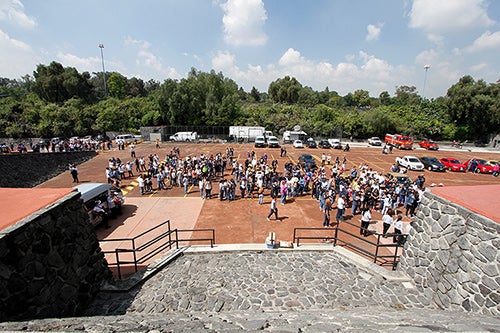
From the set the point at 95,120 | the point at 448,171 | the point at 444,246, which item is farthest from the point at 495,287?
the point at 95,120

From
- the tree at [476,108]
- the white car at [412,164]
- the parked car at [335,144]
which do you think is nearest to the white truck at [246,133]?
the parked car at [335,144]

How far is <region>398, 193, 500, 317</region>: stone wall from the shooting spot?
4476mm

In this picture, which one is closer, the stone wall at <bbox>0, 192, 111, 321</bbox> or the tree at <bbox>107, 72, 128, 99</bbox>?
the stone wall at <bbox>0, 192, 111, 321</bbox>

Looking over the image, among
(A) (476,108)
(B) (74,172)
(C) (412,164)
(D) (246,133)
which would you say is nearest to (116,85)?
(D) (246,133)

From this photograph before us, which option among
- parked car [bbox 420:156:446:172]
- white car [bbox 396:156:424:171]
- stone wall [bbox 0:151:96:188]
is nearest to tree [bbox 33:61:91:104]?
stone wall [bbox 0:151:96:188]

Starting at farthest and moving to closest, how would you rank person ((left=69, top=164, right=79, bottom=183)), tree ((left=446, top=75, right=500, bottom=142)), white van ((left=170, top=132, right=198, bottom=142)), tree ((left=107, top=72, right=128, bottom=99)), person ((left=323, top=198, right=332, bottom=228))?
tree ((left=107, top=72, right=128, bottom=99))
tree ((left=446, top=75, right=500, bottom=142))
white van ((left=170, top=132, right=198, bottom=142))
person ((left=69, top=164, right=79, bottom=183))
person ((left=323, top=198, right=332, bottom=228))

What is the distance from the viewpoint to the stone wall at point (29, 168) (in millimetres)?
18734

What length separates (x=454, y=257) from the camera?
520cm

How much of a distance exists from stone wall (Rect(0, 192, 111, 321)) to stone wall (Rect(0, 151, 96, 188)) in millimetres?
18321

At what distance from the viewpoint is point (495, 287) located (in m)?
4.34

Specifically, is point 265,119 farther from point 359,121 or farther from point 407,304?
point 407,304

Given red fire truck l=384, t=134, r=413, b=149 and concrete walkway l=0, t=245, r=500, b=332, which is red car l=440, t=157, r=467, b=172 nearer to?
red fire truck l=384, t=134, r=413, b=149

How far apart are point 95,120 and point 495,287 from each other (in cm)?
6275

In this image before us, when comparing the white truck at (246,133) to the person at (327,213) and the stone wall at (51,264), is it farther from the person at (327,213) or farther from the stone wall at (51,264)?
the stone wall at (51,264)
